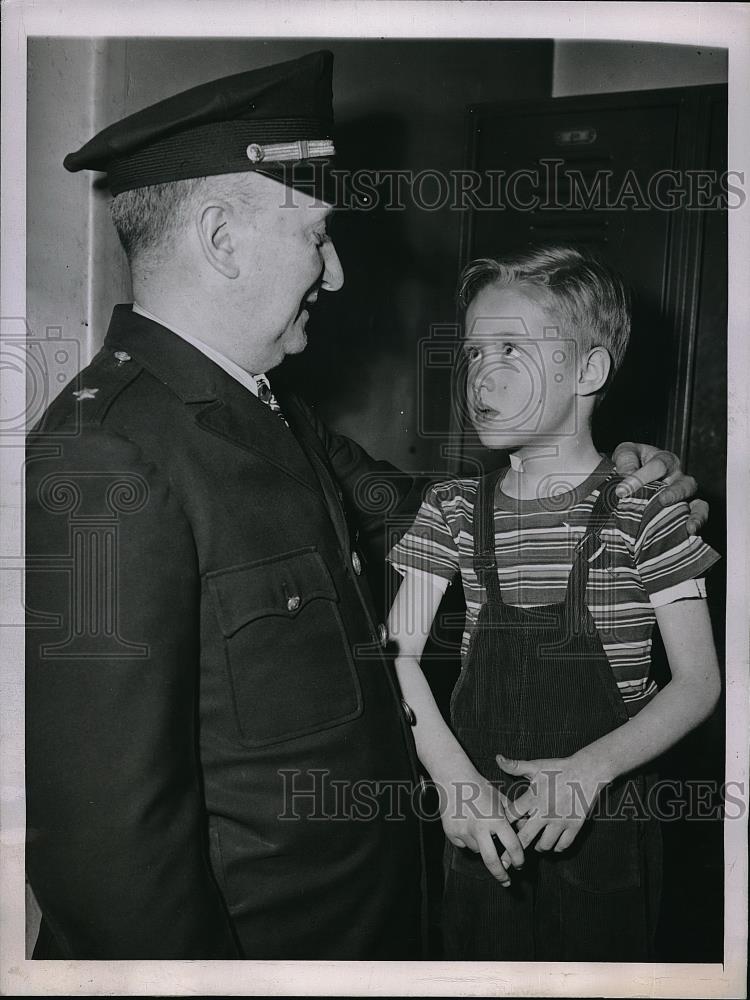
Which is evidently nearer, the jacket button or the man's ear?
the man's ear

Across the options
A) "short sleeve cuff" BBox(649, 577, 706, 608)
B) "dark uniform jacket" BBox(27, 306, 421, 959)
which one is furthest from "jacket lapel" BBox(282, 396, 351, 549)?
"short sleeve cuff" BBox(649, 577, 706, 608)

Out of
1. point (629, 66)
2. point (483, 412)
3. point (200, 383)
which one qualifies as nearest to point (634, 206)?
point (629, 66)

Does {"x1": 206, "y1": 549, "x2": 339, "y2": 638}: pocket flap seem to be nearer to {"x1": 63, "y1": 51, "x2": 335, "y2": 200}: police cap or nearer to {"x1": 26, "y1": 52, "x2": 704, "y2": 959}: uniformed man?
{"x1": 26, "y1": 52, "x2": 704, "y2": 959}: uniformed man

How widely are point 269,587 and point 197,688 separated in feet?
0.48

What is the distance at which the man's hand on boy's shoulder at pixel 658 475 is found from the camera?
50.5 inches

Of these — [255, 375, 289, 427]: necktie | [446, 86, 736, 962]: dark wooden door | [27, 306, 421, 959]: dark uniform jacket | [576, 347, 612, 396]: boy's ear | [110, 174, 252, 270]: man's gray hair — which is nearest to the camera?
[27, 306, 421, 959]: dark uniform jacket

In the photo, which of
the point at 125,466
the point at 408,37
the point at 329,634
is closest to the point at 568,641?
the point at 329,634

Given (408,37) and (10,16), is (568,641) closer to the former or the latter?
(408,37)

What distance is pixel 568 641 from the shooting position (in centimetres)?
Answer: 126

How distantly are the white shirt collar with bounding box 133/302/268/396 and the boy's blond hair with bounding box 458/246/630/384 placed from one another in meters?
0.38

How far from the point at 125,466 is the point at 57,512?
0.38ft

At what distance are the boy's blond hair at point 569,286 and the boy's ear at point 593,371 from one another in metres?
0.01

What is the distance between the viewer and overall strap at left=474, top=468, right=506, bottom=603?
1310mm

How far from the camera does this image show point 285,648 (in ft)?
3.52
